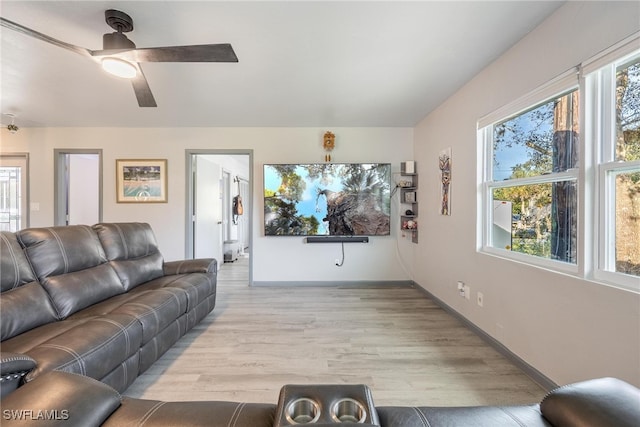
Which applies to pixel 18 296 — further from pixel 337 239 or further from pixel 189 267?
pixel 337 239

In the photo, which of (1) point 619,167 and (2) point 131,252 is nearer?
(1) point 619,167

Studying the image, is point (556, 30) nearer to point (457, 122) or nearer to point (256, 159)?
point (457, 122)

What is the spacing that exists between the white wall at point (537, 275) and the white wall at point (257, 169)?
3.05 ft

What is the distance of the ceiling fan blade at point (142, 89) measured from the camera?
1962 millimetres

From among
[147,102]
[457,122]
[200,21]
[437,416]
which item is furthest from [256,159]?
[437,416]

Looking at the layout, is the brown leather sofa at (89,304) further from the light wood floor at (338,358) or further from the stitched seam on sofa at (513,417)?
the stitched seam on sofa at (513,417)

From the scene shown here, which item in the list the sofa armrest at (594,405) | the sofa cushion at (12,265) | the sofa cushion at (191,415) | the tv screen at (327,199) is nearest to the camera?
the sofa armrest at (594,405)

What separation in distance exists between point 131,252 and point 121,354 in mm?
1375

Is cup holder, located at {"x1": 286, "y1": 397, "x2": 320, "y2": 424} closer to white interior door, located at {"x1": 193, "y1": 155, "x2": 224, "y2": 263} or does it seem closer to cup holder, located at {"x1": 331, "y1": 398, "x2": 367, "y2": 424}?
cup holder, located at {"x1": 331, "y1": 398, "x2": 367, "y2": 424}

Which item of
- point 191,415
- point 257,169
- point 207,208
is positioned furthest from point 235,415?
point 207,208

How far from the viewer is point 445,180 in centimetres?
305

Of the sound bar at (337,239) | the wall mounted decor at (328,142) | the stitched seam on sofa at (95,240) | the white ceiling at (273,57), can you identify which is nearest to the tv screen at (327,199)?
the sound bar at (337,239)

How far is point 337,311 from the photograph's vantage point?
3002 mm

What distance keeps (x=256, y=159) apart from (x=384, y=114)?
2031 millimetres
